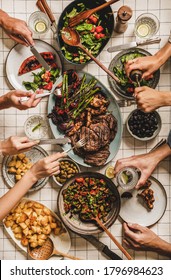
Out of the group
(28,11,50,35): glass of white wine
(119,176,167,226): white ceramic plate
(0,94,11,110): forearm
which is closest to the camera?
(0,94,11,110): forearm

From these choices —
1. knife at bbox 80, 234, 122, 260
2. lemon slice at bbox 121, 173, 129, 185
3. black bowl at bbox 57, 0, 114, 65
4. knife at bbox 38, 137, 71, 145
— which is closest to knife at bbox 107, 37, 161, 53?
black bowl at bbox 57, 0, 114, 65

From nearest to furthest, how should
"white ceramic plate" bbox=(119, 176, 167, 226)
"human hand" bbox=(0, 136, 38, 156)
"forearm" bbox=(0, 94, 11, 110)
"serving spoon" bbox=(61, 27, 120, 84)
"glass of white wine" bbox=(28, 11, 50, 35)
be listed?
"human hand" bbox=(0, 136, 38, 156) < "forearm" bbox=(0, 94, 11, 110) < "serving spoon" bbox=(61, 27, 120, 84) < "glass of white wine" bbox=(28, 11, 50, 35) < "white ceramic plate" bbox=(119, 176, 167, 226)

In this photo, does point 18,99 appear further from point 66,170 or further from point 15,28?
point 66,170

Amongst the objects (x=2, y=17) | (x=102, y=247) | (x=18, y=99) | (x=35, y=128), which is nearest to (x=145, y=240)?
(x=102, y=247)

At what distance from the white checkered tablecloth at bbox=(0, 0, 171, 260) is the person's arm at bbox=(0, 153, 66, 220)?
1.21 feet

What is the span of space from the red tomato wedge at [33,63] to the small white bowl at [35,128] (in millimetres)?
405

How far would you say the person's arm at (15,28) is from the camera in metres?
3.01

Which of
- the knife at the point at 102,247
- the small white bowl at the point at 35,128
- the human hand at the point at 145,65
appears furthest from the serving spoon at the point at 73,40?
the knife at the point at 102,247

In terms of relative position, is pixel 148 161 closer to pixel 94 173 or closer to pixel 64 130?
pixel 94 173

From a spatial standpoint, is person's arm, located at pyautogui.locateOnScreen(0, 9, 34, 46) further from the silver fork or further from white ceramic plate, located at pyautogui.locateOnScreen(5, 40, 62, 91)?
the silver fork

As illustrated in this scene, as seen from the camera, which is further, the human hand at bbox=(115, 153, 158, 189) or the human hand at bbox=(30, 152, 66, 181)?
the human hand at bbox=(115, 153, 158, 189)

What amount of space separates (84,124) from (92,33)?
763 millimetres

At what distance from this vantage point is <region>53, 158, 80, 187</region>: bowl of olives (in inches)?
125

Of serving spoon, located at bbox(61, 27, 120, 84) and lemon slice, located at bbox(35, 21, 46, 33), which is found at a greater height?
lemon slice, located at bbox(35, 21, 46, 33)
